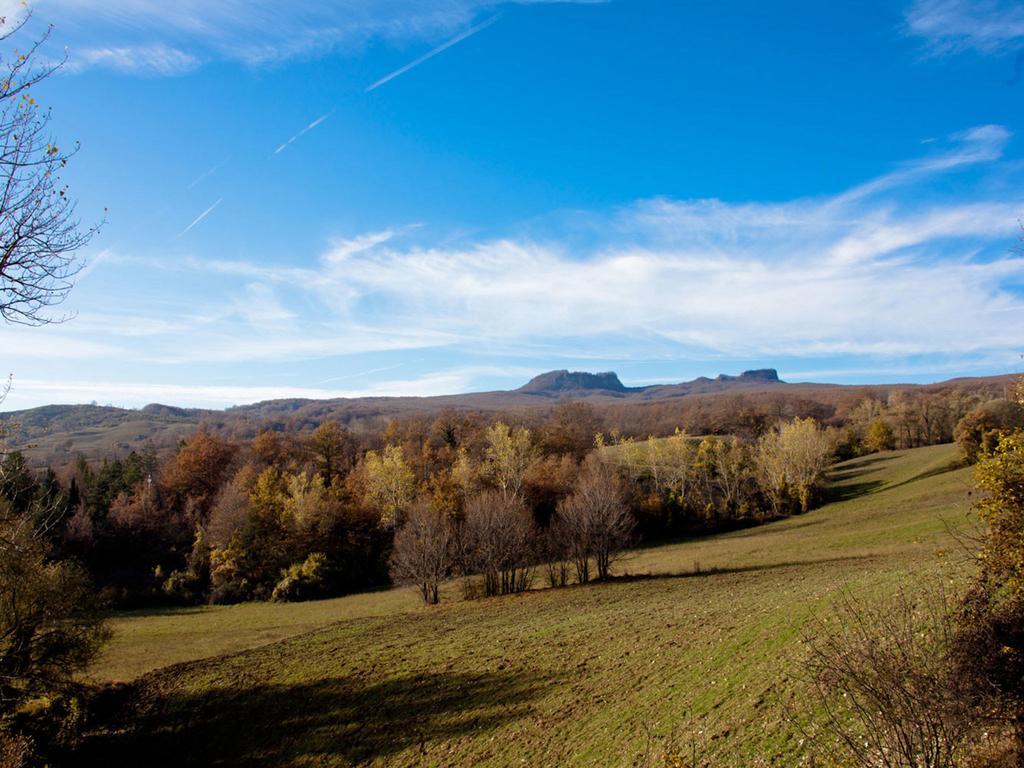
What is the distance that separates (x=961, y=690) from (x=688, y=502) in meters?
68.4

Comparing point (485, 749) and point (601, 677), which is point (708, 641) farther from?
point (485, 749)

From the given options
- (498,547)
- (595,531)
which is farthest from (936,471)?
(498,547)

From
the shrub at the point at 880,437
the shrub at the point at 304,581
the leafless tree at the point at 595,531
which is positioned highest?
the shrub at the point at 880,437

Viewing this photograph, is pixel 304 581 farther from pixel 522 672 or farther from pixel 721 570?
pixel 522 672

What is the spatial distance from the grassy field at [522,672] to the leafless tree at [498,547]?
2.77 metres

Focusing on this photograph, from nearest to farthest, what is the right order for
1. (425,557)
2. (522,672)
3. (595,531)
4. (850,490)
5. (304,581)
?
(522,672) < (425,557) < (595,531) < (304,581) < (850,490)

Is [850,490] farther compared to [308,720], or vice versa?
[850,490]

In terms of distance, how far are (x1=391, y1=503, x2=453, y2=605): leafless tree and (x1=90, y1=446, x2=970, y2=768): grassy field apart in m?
1.89

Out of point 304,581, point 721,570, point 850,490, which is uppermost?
point 850,490

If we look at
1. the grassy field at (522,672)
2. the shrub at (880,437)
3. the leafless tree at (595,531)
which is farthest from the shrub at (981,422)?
the leafless tree at (595,531)

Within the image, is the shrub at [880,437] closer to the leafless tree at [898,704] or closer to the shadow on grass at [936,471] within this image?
the shadow on grass at [936,471]

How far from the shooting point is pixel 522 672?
72.8 ft

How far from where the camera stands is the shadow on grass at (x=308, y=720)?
62.8 ft

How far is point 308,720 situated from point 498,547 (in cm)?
2252
